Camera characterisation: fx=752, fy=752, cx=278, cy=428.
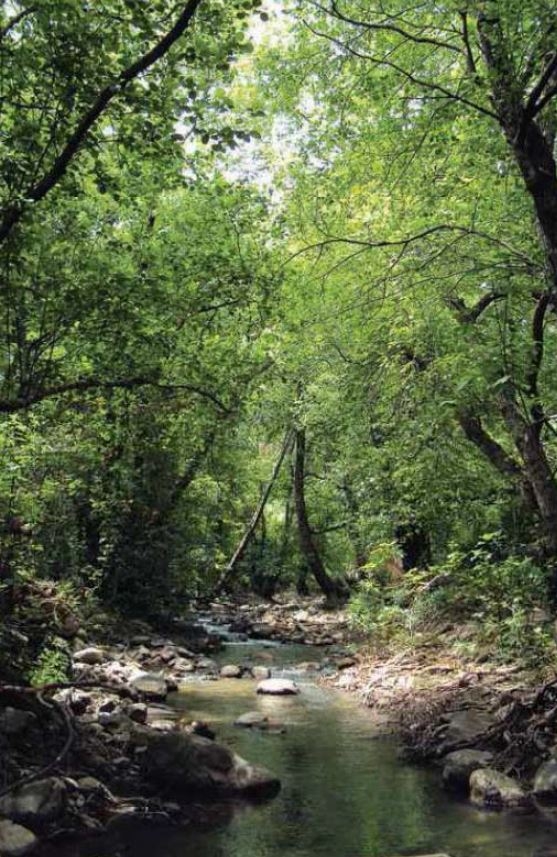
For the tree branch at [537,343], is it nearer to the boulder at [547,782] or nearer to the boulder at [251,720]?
the boulder at [547,782]

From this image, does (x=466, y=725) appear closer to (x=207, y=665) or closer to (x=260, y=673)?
(x=260, y=673)

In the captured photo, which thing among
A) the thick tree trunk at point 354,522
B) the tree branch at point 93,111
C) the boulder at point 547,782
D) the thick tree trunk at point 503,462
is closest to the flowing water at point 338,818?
the boulder at point 547,782

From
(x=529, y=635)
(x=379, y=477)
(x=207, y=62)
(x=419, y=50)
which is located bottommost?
(x=529, y=635)

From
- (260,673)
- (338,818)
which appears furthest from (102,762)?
(260,673)

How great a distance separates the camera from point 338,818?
6730mm

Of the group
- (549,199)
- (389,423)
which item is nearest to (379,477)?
(389,423)

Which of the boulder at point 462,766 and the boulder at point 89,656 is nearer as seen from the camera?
the boulder at point 462,766

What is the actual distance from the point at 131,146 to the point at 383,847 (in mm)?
5827

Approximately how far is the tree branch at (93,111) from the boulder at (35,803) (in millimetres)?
4382

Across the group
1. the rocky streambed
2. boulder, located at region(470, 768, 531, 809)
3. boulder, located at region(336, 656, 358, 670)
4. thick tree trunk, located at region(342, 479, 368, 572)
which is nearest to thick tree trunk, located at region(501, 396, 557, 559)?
the rocky streambed

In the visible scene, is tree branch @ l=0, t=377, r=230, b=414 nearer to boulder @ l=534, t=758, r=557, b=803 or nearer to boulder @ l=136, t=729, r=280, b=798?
boulder @ l=136, t=729, r=280, b=798

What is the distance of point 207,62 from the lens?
5.59 m

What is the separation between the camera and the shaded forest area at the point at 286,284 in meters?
5.61

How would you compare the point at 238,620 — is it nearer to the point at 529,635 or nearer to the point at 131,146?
the point at 529,635
